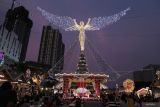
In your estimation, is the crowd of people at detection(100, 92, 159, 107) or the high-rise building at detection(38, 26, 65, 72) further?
the high-rise building at detection(38, 26, 65, 72)

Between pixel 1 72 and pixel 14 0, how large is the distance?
10486 mm

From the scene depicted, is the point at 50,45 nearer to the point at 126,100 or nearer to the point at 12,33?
the point at 12,33

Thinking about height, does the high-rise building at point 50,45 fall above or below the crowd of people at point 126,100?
above

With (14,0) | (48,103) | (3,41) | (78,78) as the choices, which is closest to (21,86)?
(14,0)

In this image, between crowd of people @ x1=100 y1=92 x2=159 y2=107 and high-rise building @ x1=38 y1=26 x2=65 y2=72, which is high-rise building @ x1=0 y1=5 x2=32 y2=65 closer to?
high-rise building @ x1=38 y1=26 x2=65 y2=72

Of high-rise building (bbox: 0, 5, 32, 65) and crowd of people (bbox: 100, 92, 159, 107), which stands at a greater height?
high-rise building (bbox: 0, 5, 32, 65)

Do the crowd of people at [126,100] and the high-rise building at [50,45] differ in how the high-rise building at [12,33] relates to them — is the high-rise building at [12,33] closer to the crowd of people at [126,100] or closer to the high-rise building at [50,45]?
the high-rise building at [50,45]

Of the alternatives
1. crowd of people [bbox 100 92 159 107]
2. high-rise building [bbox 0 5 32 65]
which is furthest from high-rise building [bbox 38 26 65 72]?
crowd of people [bbox 100 92 159 107]

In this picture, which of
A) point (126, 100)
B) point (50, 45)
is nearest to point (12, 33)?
point (50, 45)

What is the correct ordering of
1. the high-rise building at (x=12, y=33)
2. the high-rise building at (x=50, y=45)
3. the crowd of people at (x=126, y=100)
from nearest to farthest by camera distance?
the crowd of people at (x=126, y=100), the high-rise building at (x=12, y=33), the high-rise building at (x=50, y=45)

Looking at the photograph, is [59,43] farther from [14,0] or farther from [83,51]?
[14,0]

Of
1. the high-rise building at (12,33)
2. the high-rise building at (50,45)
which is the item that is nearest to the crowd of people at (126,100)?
the high-rise building at (12,33)

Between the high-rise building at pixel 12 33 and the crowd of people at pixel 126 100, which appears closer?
the crowd of people at pixel 126 100

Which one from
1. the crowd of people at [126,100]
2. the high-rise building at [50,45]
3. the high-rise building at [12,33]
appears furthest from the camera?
the high-rise building at [50,45]
